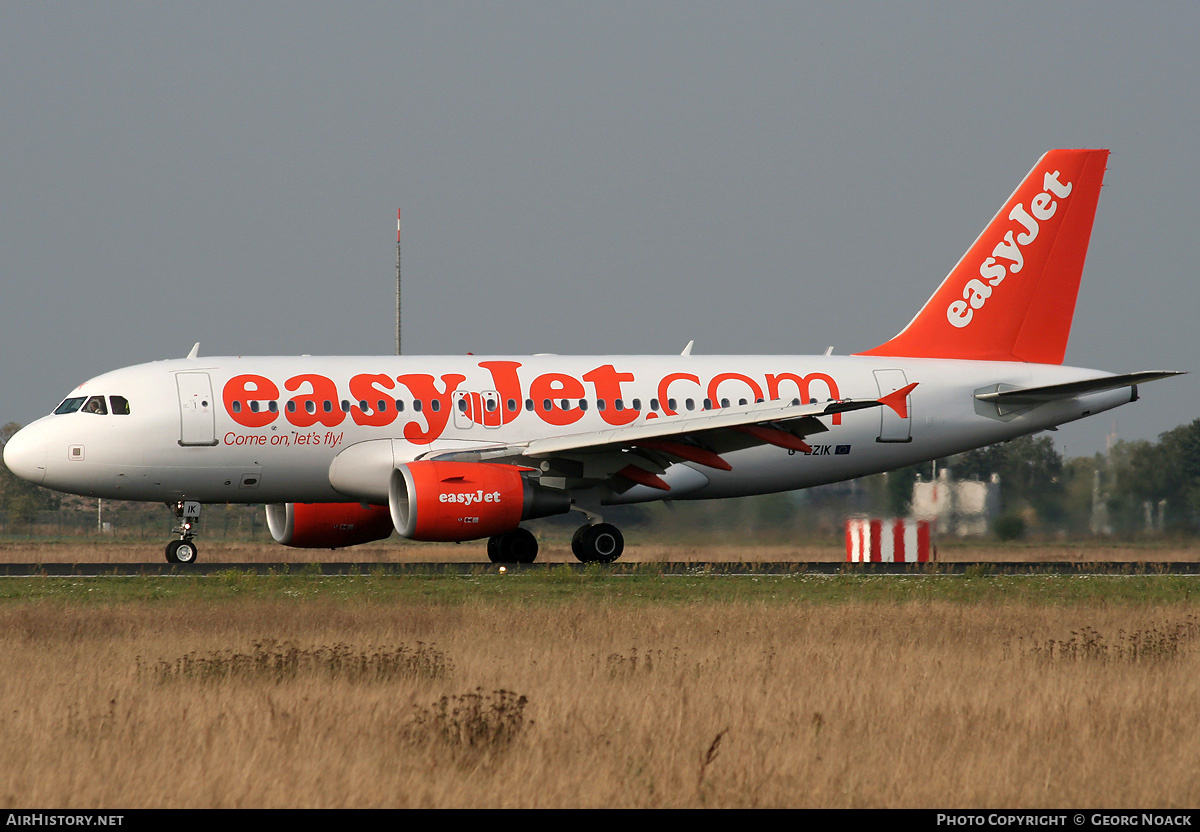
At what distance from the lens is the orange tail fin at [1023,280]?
26.3 metres

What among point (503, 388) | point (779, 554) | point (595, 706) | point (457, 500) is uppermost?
point (503, 388)

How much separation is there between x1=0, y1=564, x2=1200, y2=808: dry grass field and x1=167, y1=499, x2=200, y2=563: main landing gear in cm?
793

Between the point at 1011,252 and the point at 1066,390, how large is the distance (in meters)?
3.36

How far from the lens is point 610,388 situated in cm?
2406

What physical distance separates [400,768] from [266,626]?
248 inches

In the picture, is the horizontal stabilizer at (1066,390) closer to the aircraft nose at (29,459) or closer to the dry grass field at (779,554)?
the dry grass field at (779,554)

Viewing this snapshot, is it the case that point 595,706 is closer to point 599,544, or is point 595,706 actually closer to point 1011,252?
point 599,544

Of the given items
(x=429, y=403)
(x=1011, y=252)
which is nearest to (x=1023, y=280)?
(x=1011, y=252)

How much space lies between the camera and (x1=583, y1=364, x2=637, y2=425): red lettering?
23.8 metres

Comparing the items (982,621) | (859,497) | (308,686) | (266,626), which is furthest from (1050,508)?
(308,686)

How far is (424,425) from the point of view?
75.4ft

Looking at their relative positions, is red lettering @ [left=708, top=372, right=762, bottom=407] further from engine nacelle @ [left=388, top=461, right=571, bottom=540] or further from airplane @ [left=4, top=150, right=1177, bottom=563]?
engine nacelle @ [left=388, top=461, right=571, bottom=540]

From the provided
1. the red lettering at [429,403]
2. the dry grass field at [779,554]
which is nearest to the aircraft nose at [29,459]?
the dry grass field at [779,554]

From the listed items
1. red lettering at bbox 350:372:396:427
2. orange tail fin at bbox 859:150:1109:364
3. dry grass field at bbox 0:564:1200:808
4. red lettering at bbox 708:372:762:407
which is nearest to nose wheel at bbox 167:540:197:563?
red lettering at bbox 350:372:396:427
